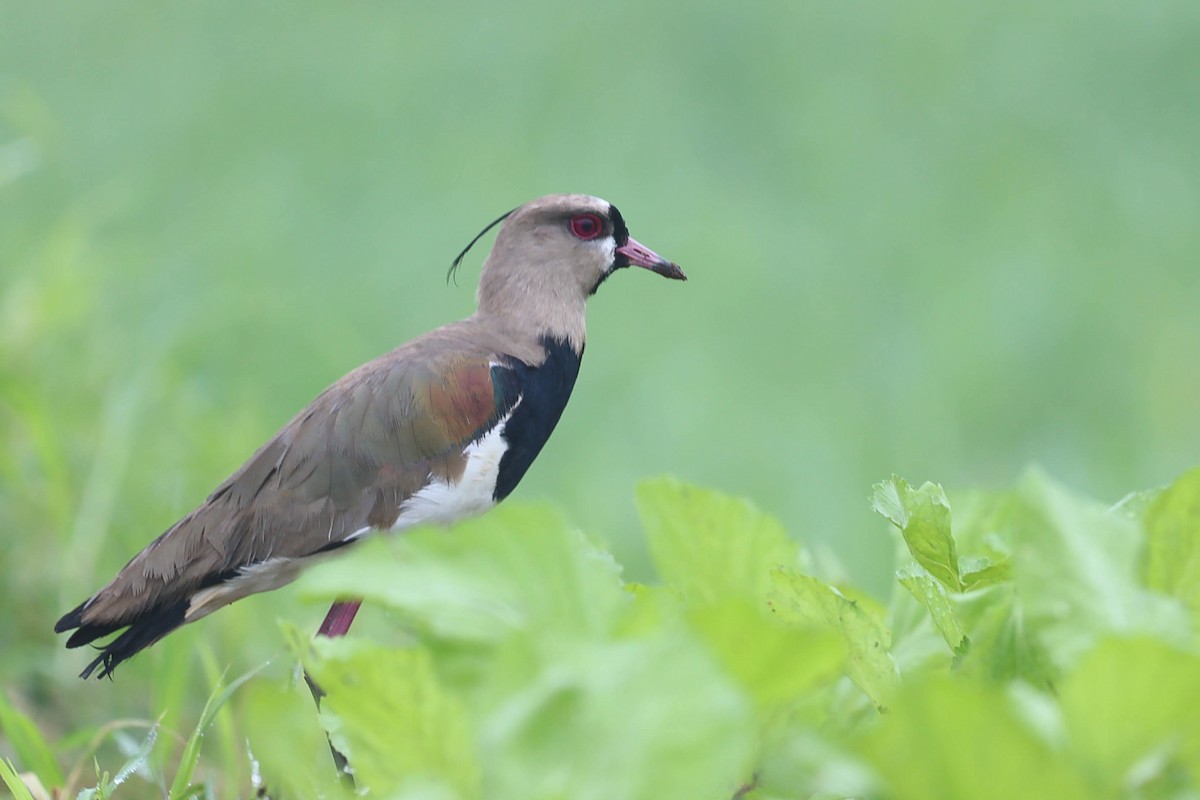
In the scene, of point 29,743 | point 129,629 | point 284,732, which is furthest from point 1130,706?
point 129,629

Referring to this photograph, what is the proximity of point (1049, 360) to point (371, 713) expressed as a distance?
522cm

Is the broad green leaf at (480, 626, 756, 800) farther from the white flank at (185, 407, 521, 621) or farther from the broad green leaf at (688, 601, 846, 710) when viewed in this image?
the white flank at (185, 407, 521, 621)

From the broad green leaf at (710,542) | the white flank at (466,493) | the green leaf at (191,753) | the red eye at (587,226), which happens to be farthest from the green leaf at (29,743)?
the red eye at (587,226)

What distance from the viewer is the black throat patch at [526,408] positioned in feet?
6.06

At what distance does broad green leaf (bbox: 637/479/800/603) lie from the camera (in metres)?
0.81

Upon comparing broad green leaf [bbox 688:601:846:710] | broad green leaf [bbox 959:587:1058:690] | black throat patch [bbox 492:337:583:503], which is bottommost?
black throat patch [bbox 492:337:583:503]

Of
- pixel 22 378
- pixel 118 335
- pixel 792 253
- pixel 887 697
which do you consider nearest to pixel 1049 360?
pixel 792 253

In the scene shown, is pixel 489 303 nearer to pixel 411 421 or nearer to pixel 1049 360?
pixel 411 421

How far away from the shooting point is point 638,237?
226 inches

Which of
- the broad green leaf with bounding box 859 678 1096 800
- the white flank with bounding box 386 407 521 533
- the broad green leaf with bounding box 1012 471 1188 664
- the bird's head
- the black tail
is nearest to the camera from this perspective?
the broad green leaf with bounding box 859 678 1096 800

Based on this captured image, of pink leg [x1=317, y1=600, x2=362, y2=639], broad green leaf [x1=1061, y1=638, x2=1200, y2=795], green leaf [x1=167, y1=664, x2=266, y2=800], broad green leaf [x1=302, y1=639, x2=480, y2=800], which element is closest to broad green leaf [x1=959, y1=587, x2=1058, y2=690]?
broad green leaf [x1=1061, y1=638, x2=1200, y2=795]

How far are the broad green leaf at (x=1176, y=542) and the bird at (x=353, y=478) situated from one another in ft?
3.79

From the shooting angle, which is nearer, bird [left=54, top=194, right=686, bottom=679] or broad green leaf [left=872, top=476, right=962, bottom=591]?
broad green leaf [left=872, top=476, right=962, bottom=591]

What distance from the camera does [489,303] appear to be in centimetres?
→ 207
